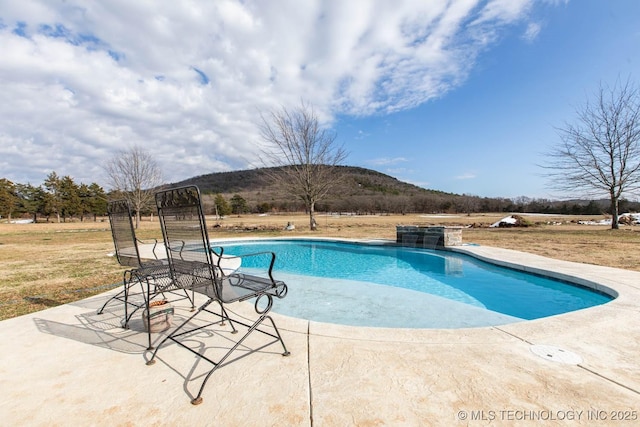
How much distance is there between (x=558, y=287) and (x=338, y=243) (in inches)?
282

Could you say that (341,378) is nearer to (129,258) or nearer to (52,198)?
(129,258)

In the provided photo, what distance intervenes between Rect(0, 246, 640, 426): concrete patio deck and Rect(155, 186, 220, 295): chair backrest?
65cm

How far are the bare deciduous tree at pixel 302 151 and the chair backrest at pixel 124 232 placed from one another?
42.2ft

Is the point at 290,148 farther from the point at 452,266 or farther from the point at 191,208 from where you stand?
the point at 191,208

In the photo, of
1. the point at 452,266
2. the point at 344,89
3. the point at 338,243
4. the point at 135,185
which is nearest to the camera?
the point at 452,266

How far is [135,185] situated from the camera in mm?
24094

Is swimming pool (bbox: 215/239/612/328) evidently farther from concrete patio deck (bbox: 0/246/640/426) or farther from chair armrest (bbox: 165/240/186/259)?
chair armrest (bbox: 165/240/186/259)

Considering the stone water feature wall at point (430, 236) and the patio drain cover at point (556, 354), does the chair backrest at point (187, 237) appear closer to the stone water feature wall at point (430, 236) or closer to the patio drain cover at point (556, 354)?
the patio drain cover at point (556, 354)

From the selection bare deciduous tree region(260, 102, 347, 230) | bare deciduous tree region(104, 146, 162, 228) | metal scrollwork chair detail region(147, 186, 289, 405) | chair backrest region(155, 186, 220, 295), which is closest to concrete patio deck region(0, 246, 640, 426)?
metal scrollwork chair detail region(147, 186, 289, 405)

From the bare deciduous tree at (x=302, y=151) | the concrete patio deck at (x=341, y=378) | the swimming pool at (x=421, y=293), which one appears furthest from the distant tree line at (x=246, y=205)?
the concrete patio deck at (x=341, y=378)

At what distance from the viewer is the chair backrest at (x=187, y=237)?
6.68 feet

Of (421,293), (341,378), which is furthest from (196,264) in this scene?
(421,293)

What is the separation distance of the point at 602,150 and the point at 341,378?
811 inches

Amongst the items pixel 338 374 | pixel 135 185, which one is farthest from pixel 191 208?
pixel 135 185
